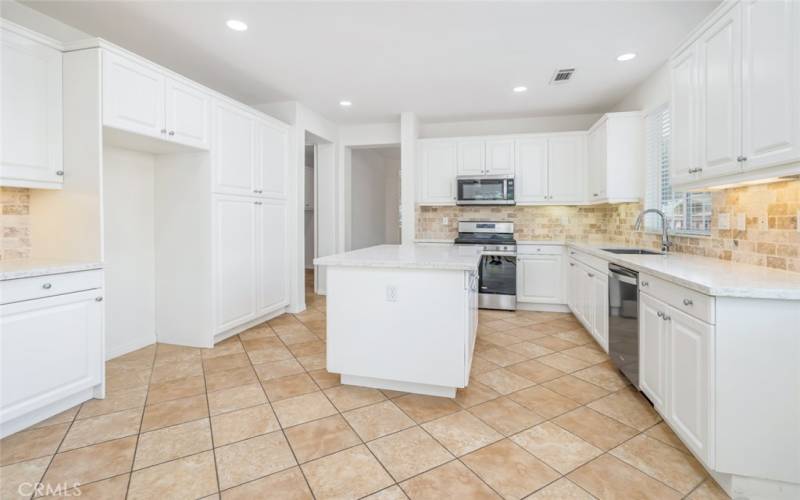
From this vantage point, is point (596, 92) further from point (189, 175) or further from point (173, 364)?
point (173, 364)

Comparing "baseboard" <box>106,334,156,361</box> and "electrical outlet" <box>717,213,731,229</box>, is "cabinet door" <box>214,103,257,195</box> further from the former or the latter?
"electrical outlet" <box>717,213,731,229</box>

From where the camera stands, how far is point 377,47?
3.03 metres

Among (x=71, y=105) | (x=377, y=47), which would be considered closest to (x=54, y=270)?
(x=71, y=105)

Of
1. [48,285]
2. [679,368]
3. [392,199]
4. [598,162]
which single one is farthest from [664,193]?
[392,199]

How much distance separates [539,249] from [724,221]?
87.5 inches

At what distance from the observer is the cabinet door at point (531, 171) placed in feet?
15.6

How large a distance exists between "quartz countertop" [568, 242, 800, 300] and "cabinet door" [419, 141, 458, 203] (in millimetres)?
2821

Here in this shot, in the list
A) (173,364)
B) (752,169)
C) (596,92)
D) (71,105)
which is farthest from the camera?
(596,92)

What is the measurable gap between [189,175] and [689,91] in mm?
3761

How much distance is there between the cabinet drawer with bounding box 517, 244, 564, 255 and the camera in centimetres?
460

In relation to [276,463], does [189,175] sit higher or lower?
higher

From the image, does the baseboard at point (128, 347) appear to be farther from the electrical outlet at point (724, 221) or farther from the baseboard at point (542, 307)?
the electrical outlet at point (724, 221)

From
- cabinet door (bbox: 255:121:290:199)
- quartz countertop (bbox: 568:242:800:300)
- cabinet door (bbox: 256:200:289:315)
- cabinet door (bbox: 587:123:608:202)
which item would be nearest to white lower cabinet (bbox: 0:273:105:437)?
cabinet door (bbox: 256:200:289:315)

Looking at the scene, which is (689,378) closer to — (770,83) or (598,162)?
(770,83)
